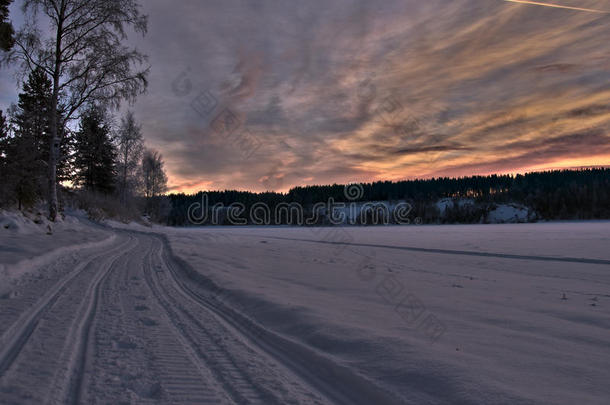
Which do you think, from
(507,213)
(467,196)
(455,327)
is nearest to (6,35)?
(455,327)

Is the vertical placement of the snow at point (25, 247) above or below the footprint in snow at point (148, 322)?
above

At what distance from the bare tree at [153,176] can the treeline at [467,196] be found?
2823 cm

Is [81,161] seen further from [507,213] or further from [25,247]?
[507,213]

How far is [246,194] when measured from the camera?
5162 inches

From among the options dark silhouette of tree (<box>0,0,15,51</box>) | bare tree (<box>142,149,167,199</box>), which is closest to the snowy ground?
dark silhouette of tree (<box>0,0,15,51</box>)

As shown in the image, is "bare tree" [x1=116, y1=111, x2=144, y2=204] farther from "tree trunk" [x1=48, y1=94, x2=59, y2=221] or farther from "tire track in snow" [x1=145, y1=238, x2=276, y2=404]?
"tire track in snow" [x1=145, y1=238, x2=276, y2=404]

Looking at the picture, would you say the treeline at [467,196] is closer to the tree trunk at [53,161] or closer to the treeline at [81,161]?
the treeline at [81,161]

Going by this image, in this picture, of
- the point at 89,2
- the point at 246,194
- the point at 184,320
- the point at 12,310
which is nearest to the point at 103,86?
the point at 89,2

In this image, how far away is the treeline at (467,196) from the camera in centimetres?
8519

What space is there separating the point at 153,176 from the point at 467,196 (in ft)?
382

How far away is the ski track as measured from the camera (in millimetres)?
2443

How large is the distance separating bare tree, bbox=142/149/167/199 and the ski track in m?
45.0

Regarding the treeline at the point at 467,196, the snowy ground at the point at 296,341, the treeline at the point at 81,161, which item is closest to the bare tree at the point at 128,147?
the treeline at the point at 81,161

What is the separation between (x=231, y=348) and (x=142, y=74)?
16.9 metres
